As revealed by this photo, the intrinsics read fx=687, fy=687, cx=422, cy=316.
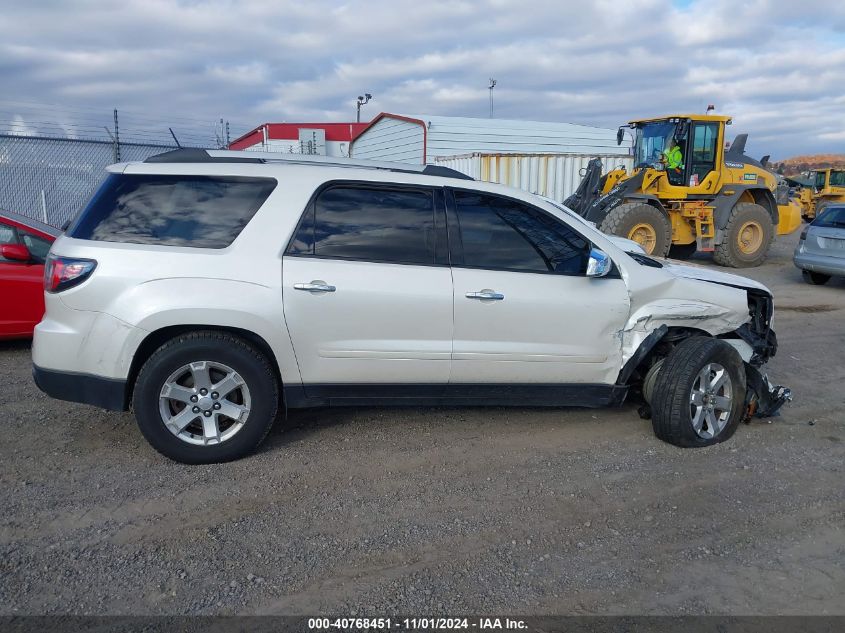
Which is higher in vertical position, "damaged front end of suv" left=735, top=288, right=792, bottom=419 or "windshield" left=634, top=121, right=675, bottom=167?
"windshield" left=634, top=121, right=675, bottom=167

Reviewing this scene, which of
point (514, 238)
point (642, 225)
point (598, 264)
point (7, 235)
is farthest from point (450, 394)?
point (642, 225)

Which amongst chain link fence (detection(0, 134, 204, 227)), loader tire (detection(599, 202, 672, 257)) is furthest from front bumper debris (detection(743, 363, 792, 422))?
chain link fence (detection(0, 134, 204, 227))

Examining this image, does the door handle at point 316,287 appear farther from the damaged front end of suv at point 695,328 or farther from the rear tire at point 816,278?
the rear tire at point 816,278

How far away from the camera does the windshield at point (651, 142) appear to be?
1535cm

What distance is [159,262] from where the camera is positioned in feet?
13.3

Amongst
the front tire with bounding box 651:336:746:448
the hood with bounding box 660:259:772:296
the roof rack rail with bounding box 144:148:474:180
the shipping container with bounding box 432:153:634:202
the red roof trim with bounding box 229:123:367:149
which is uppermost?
the red roof trim with bounding box 229:123:367:149

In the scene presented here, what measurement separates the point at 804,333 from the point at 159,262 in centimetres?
786

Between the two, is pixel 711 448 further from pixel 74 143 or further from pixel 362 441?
pixel 74 143

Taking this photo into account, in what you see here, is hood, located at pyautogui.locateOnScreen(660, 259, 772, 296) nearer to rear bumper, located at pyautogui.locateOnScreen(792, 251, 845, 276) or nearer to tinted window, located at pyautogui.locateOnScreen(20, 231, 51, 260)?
tinted window, located at pyautogui.locateOnScreen(20, 231, 51, 260)

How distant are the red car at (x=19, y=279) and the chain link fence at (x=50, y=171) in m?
7.82

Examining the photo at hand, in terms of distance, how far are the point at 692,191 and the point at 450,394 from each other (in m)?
12.6

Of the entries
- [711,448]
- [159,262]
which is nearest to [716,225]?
[711,448]

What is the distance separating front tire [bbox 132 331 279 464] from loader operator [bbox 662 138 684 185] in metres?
13.2

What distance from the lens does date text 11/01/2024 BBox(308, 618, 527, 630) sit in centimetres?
283
